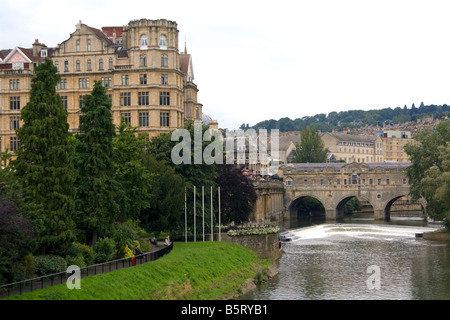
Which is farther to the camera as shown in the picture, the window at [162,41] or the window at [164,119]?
the window at [164,119]

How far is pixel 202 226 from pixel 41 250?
2487 centimetres

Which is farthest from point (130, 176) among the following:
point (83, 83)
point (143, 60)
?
point (83, 83)

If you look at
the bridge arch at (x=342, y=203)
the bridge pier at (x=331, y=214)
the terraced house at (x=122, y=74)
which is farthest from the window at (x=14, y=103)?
the bridge arch at (x=342, y=203)

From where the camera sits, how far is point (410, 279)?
5409 centimetres

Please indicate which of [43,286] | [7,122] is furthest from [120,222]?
[7,122]

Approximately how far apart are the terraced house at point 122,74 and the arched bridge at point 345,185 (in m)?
42.8

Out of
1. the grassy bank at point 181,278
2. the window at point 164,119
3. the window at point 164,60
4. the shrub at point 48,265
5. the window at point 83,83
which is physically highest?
the window at point 164,60

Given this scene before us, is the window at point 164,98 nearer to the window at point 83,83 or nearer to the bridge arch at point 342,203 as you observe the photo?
the window at point 83,83

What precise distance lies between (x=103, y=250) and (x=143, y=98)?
119 ft

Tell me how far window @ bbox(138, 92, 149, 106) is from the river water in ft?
72.7

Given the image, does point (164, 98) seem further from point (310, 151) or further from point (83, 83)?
point (310, 151)

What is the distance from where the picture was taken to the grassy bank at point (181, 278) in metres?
36.4

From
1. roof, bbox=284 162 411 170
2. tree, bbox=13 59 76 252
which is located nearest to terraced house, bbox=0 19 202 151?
tree, bbox=13 59 76 252
